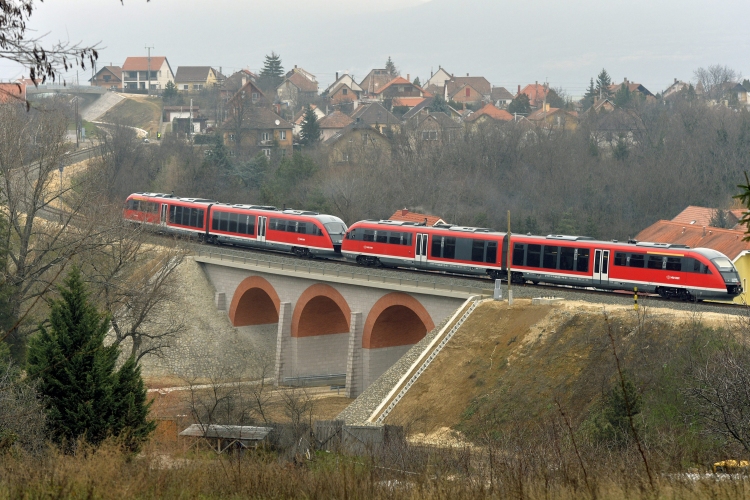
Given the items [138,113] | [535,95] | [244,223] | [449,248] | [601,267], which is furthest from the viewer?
[535,95]

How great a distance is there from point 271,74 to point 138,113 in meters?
33.1

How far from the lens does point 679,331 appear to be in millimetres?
28625

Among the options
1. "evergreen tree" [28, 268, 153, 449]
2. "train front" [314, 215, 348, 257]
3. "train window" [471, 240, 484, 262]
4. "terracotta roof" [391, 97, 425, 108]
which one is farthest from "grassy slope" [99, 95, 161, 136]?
"evergreen tree" [28, 268, 153, 449]

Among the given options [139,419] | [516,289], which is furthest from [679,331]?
[139,419]

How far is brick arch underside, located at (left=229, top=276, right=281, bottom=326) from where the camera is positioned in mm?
46812

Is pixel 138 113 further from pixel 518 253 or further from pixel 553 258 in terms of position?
pixel 553 258

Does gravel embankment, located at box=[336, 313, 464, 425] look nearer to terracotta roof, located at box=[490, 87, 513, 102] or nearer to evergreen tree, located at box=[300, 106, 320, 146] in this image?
evergreen tree, located at box=[300, 106, 320, 146]

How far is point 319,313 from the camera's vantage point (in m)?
45.7

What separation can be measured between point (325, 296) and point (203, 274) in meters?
8.70

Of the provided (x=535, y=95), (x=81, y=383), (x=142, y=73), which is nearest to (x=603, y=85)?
(x=535, y=95)

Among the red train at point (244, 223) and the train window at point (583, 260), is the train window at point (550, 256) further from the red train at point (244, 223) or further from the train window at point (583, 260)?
the red train at point (244, 223)

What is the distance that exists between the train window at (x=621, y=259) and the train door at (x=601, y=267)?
38 centimetres

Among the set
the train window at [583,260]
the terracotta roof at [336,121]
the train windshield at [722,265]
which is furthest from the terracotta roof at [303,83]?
the train windshield at [722,265]

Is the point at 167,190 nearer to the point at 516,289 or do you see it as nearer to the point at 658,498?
the point at 516,289
